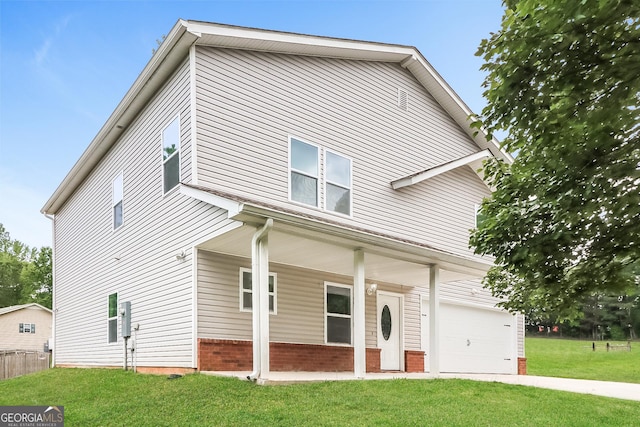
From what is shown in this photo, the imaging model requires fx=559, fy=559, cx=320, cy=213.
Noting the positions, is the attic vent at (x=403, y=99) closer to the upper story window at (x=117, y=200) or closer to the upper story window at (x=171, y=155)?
the upper story window at (x=171, y=155)

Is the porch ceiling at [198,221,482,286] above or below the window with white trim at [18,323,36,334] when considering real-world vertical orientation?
above

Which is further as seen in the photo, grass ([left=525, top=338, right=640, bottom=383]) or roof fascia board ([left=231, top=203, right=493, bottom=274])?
grass ([left=525, top=338, right=640, bottom=383])

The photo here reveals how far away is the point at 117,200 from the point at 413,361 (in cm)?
874

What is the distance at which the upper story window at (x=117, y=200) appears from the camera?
572 inches

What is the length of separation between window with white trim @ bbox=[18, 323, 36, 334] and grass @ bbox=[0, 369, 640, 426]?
106 ft

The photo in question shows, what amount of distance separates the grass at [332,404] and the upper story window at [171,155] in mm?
3966

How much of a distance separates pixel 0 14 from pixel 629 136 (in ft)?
86.3

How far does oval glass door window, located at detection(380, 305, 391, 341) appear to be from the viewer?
1370cm

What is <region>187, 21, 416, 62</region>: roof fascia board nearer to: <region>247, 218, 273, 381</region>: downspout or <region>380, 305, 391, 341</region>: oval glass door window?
<region>247, 218, 273, 381</region>: downspout

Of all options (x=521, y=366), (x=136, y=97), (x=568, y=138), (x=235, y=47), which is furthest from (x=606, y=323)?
(x=568, y=138)

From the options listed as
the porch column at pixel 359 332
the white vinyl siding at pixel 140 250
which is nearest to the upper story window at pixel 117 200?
the white vinyl siding at pixel 140 250

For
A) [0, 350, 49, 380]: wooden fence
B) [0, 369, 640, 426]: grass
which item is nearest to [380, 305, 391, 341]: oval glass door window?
[0, 369, 640, 426]: grass

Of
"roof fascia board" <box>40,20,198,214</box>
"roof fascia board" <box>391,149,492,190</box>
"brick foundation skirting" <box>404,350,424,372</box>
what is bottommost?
"brick foundation skirting" <box>404,350,424,372</box>

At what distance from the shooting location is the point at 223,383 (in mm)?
8406
